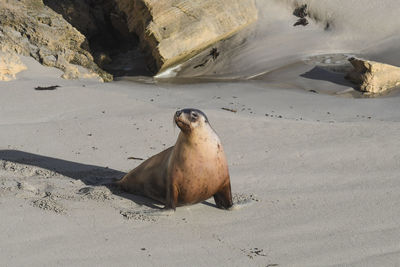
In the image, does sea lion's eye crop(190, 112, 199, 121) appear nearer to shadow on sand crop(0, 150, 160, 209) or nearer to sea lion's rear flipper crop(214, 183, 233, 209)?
sea lion's rear flipper crop(214, 183, 233, 209)

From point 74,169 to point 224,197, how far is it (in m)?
1.51

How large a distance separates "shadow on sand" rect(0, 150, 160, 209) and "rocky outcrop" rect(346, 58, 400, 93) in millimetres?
4421

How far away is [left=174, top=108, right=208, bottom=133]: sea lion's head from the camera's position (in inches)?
158

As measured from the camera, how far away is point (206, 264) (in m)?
3.15

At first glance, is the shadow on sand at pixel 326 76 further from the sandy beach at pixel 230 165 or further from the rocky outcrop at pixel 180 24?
the rocky outcrop at pixel 180 24

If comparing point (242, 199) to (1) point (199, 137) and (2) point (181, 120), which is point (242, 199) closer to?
(1) point (199, 137)

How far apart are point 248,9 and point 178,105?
11.9 feet

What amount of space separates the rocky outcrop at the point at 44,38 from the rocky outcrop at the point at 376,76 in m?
3.75

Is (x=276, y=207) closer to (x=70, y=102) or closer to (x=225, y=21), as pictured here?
(x=70, y=102)

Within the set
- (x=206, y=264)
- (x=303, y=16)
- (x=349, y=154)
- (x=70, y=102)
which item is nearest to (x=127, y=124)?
(x=70, y=102)

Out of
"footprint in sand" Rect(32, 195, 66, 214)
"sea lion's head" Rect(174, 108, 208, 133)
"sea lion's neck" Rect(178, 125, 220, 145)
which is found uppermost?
"sea lion's head" Rect(174, 108, 208, 133)

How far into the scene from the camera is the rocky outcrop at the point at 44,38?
902cm

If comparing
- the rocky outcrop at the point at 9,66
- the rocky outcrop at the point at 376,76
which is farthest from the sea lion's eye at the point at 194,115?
the rocky outcrop at the point at 376,76

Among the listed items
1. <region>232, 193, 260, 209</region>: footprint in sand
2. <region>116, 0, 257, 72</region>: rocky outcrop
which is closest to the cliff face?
<region>116, 0, 257, 72</region>: rocky outcrop
